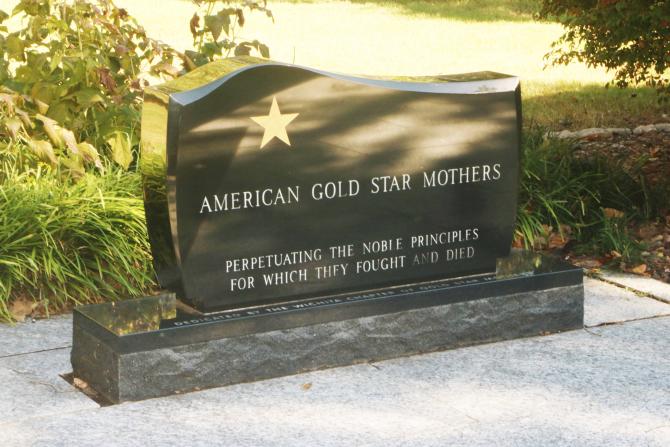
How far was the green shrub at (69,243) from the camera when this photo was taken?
5707 millimetres

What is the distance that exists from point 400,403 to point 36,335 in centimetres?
190

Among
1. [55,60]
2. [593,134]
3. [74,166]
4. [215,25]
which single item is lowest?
[593,134]

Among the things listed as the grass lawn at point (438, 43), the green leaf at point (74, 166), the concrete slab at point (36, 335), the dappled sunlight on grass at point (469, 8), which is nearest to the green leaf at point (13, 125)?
the green leaf at point (74, 166)

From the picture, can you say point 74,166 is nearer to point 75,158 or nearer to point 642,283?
point 75,158

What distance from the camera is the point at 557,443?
4266 millimetres

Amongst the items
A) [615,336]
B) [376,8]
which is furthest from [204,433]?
[376,8]

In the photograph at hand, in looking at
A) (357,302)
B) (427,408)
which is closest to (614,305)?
(357,302)

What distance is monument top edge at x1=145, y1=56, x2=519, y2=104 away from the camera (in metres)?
4.72

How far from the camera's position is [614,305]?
19.7 feet

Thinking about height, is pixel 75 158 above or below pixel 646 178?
above

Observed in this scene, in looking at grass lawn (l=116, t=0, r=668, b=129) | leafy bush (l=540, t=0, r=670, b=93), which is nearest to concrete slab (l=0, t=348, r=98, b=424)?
leafy bush (l=540, t=0, r=670, b=93)

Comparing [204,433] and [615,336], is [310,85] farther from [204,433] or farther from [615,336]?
[615,336]

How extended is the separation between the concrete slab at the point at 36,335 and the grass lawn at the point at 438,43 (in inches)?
226

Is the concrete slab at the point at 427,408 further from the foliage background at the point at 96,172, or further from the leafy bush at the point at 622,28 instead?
the leafy bush at the point at 622,28
